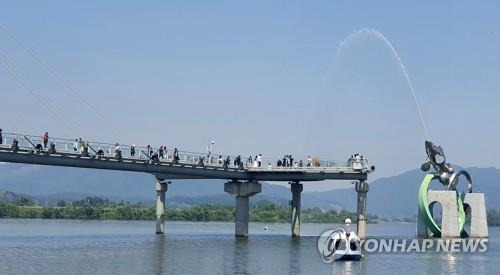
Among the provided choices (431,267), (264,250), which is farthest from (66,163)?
(431,267)

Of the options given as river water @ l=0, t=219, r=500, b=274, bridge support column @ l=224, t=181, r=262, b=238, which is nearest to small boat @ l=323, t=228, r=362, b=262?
river water @ l=0, t=219, r=500, b=274

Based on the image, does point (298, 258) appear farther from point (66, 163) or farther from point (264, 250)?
point (66, 163)

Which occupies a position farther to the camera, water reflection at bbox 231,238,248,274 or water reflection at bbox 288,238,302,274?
water reflection at bbox 288,238,302,274

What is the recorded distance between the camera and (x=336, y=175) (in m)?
111

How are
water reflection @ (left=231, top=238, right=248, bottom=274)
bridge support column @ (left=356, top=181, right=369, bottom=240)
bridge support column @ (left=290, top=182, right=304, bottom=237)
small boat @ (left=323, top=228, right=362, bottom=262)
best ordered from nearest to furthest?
1. water reflection @ (left=231, top=238, right=248, bottom=274)
2. small boat @ (left=323, top=228, right=362, bottom=262)
3. bridge support column @ (left=356, top=181, right=369, bottom=240)
4. bridge support column @ (left=290, top=182, right=304, bottom=237)

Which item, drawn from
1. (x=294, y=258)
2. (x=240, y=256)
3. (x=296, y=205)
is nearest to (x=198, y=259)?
(x=240, y=256)

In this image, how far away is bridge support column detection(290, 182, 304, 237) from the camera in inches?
4771

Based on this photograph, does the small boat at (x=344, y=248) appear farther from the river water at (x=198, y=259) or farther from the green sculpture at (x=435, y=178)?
the green sculpture at (x=435, y=178)

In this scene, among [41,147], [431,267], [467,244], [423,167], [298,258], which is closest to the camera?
[431,267]

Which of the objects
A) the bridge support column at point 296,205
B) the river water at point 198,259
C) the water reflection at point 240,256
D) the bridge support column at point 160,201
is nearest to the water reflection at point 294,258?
the river water at point 198,259

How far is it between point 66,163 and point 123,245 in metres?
10.2

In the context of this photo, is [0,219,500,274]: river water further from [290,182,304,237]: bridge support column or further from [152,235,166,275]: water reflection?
[290,182,304,237]: bridge support column

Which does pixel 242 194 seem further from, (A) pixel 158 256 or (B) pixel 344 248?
(B) pixel 344 248

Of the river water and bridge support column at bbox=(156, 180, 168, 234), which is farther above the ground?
bridge support column at bbox=(156, 180, 168, 234)
